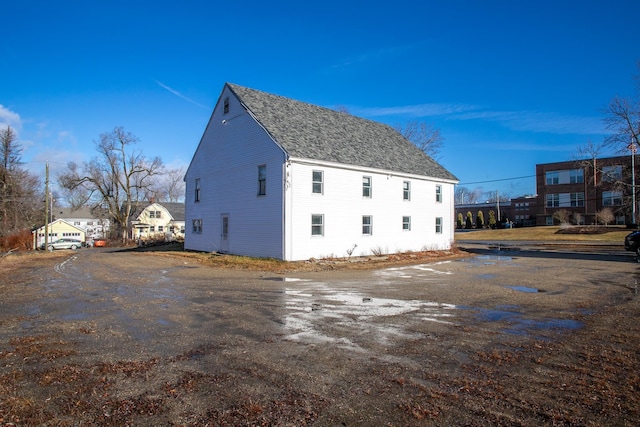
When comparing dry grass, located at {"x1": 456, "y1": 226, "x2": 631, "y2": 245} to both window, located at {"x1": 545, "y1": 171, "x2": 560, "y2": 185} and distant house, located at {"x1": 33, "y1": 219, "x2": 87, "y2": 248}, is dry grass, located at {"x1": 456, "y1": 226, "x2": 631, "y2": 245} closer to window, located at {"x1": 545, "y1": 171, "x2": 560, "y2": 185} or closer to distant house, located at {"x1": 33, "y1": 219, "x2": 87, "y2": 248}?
window, located at {"x1": 545, "y1": 171, "x2": 560, "y2": 185}

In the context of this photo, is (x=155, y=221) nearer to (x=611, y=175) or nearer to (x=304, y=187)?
(x=304, y=187)

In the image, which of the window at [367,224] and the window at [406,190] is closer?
the window at [367,224]

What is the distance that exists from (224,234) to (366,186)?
9117 millimetres

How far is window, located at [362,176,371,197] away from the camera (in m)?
24.8

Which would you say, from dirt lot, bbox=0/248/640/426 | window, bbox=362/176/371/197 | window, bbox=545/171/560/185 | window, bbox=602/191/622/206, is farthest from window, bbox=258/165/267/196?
window, bbox=545/171/560/185

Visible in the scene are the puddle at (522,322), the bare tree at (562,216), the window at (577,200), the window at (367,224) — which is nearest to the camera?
the puddle at (522,322)

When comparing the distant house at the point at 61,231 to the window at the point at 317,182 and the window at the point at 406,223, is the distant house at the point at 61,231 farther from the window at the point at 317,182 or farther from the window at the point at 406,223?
the window at the point at 406,223

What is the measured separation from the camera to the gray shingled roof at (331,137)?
22.9 m

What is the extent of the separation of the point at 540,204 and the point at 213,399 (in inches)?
2860

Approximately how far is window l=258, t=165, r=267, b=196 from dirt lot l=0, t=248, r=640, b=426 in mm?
10527

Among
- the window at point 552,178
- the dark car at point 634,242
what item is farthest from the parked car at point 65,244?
the window at point 552,178

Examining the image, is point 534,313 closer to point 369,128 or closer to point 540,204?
point 369,128

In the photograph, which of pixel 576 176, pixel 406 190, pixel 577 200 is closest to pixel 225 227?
pixel 406 190

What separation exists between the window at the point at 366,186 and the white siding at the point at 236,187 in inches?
234
